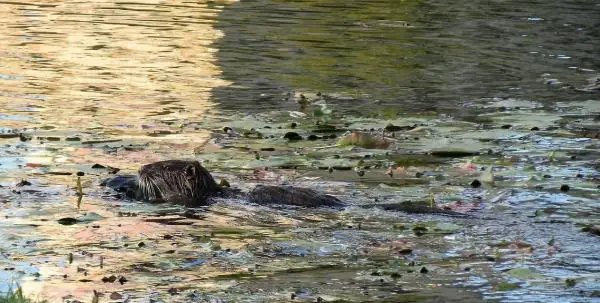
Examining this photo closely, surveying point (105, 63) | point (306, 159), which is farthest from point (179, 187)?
point (105, 63)

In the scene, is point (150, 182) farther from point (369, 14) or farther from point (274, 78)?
point (369, 14)

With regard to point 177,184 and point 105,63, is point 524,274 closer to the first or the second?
point 177,184

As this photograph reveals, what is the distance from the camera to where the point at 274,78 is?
55.8ft

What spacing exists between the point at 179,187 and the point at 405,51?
10.8 metres

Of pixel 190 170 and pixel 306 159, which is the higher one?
pixel 190 170

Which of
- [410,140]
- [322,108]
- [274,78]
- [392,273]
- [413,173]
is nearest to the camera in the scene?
[392,273]

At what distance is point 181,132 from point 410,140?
2174 millimetres

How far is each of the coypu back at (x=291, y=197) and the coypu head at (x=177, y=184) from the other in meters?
0.37

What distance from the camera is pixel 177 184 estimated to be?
9.99 metres

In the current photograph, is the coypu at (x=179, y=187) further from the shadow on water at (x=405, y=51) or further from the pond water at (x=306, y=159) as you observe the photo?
the shadow on water at (x=405, y=51)

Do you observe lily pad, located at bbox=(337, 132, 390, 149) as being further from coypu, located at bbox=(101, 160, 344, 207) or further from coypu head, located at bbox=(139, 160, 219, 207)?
coypu head, located at bbox=(139, 160, 219, 207)

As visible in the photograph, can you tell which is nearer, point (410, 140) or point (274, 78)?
point (410, 140)

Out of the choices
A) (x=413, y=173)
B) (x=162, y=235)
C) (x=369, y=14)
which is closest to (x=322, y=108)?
(x=413, y=173)

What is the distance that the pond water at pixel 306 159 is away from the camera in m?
7.90
